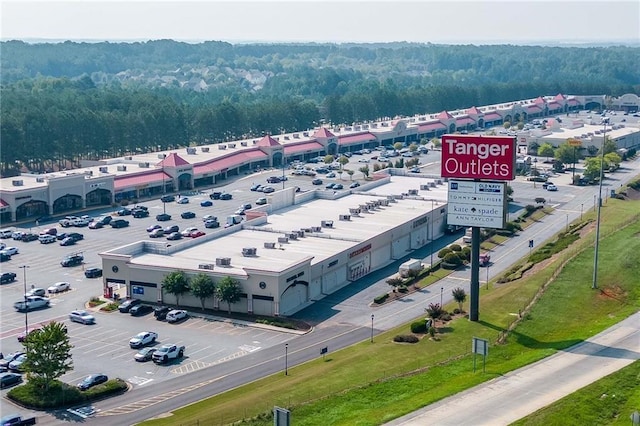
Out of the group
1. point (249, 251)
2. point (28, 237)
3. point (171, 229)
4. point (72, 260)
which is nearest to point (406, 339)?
point (249, 251)

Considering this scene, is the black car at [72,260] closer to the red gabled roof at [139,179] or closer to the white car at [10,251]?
the white car at [10,251]

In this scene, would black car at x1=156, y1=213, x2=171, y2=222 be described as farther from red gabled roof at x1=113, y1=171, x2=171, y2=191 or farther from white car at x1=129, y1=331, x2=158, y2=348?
white car at x1=129, y1=331, x2=158, y2=348

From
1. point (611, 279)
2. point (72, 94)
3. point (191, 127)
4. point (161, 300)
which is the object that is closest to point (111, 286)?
point (161, 300)

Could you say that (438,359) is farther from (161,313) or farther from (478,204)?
(161,313)

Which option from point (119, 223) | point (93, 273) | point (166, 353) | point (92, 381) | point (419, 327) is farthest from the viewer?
Result: point (119, 223)

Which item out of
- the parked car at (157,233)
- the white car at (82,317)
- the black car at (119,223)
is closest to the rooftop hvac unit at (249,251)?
the white car at (82,317)

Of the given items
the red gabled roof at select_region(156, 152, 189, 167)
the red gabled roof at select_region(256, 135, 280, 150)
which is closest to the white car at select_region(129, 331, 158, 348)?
the red gabled roof at select_region(156, 152, 189, 167)
